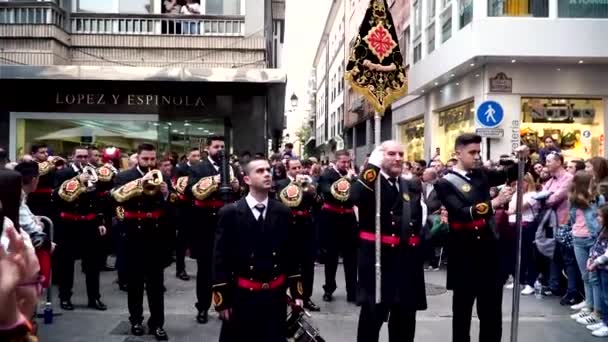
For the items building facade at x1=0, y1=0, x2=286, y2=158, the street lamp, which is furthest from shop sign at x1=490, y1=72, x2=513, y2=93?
the street lamp

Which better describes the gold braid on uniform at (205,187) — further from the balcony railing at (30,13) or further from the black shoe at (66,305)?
the balcony railing at (30,13)

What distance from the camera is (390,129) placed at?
35.6 metres

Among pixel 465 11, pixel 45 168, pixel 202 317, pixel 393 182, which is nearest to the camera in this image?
pixel 393 182

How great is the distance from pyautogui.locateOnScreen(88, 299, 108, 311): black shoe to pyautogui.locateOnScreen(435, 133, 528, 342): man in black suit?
15.7ft

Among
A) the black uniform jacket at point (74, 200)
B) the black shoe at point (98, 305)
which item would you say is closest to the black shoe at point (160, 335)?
the black shoe at point (98, 305)

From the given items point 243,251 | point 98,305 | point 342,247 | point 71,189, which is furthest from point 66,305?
point 243,251

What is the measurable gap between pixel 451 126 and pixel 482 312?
17.8 meters

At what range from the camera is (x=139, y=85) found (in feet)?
55.8

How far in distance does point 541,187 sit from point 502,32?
849cm

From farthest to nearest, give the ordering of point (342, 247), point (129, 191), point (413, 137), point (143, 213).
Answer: point (413, 137) → point (342, 247) → point (143, 213) → point (129, 191)

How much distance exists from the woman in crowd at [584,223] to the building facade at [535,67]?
7554 millimetres

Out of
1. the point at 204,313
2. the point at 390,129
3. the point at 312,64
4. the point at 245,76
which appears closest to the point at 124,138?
the point at 245,76

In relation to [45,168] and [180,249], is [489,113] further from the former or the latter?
[45,168]

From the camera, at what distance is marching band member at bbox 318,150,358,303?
9.65m
